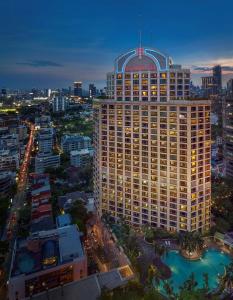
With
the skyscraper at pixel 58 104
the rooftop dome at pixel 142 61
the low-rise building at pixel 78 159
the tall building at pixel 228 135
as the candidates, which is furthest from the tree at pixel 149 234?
the skyscraper at pixel 58 104

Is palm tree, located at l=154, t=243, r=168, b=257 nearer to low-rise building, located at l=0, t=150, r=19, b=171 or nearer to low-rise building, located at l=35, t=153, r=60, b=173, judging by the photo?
low-rise building, located at l=35, t=153, r=60, b=173

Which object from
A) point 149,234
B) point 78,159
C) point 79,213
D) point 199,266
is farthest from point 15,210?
point 199,266

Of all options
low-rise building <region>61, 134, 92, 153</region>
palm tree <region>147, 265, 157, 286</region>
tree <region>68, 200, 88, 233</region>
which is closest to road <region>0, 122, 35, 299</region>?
tree <region>68, 200, 88, 233</region>

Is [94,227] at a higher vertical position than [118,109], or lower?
lower

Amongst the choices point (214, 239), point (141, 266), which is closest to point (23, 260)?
point (141, 266)

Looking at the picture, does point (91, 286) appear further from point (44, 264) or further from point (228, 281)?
point (228, 281)

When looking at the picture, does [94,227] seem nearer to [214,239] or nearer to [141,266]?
[141,266]
